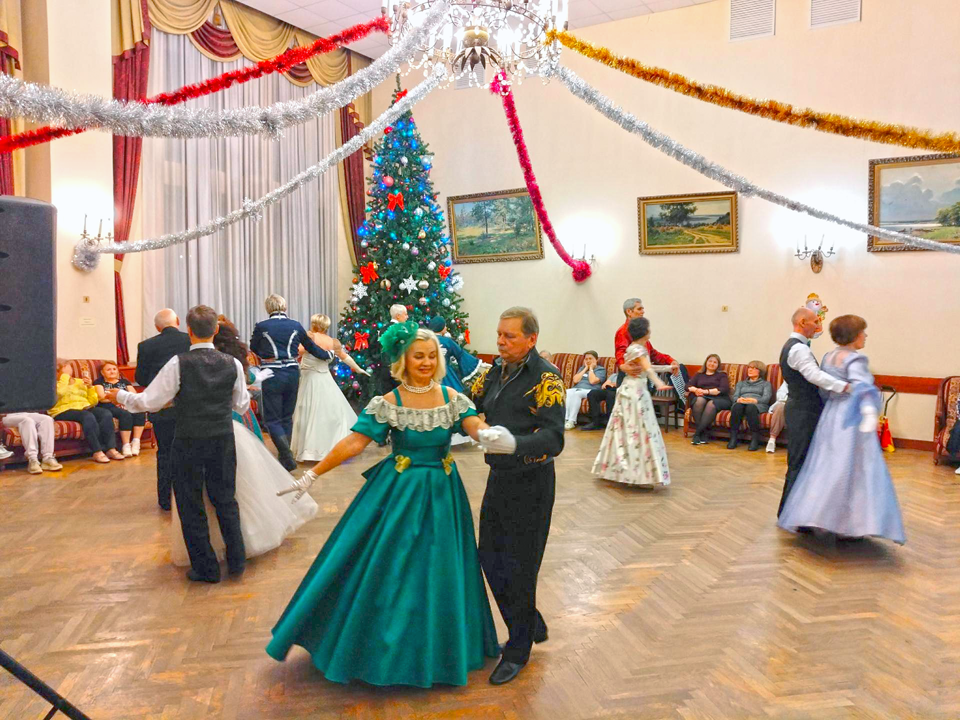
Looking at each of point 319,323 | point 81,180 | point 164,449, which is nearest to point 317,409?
point 319,323

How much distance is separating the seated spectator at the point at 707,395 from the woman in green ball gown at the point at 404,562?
19.2 ft

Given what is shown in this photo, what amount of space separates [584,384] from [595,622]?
19.8 ft

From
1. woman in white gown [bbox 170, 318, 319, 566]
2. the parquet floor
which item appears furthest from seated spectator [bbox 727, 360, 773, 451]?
woman in white gown [bbox 170, 318, 319, 566]

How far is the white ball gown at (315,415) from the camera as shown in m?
6.90

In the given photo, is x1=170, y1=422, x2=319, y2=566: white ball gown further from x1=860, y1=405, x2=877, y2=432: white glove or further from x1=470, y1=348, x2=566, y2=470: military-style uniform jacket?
x1=860, y1=405, x2=877, y2=432: white glove

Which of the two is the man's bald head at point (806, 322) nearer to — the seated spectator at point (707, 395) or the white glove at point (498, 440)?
the white glove at point (498, 440)

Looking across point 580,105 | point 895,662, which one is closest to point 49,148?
point 580,105

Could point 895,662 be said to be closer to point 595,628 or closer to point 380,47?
point 595,628

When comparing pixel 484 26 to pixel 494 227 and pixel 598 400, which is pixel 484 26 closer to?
pixel 598 400

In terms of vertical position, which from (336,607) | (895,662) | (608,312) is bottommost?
(895,662)

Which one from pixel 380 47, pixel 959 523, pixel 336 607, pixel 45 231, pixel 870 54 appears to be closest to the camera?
pixel 45 231

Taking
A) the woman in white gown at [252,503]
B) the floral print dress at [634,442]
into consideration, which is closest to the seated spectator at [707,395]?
the floral print dress at [634,442]

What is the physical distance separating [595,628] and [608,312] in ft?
22.1

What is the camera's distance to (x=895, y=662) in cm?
310
